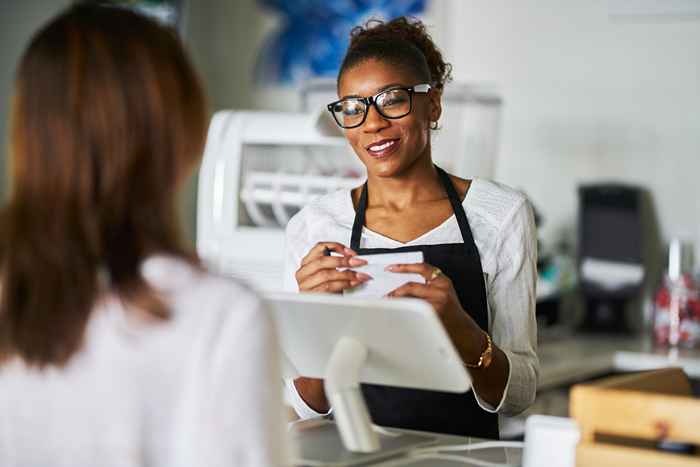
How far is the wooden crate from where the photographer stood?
1.09 metres

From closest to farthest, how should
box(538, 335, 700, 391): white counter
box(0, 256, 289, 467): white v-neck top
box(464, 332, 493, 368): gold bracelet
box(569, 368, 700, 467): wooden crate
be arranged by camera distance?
box(0, 256, 289, 467): white v-neck top < box(569, 368, 700, 467): wooden crate < box(464, 332, 493, 368): gold bracelet < box(538, 335, 700, 391): white counter

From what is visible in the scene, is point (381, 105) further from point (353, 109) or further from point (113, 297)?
point (113, 297)

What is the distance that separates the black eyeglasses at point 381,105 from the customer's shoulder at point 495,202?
0.61 ft

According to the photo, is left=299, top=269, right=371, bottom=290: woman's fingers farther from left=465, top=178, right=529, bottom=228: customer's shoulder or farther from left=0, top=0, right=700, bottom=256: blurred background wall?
left=0, top=0, right=700, bottom=256: blurred background wall

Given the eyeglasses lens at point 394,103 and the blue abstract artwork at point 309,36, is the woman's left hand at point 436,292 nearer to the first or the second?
the eyeglasses lens at point 394,103

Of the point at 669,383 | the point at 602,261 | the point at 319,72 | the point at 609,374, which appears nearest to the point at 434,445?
the point at 669,383

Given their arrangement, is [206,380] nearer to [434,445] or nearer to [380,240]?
[434,445]

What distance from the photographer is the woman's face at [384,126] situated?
1665 millimetres

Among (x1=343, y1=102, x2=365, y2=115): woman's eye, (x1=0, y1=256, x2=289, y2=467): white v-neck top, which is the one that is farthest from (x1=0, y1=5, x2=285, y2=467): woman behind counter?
(x1=343, y1=102, x2=365, y2=115): woman's eye

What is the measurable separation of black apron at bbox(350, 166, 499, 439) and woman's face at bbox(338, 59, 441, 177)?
0.15 m

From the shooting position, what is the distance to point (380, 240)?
1.71m

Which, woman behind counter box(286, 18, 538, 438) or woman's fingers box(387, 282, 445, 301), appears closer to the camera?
woman's fingers box(387, 282, 445, 301)

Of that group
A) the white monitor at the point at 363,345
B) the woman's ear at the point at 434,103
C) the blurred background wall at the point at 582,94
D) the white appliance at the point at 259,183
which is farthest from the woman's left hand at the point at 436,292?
the blurred background wall at the point at 582,94

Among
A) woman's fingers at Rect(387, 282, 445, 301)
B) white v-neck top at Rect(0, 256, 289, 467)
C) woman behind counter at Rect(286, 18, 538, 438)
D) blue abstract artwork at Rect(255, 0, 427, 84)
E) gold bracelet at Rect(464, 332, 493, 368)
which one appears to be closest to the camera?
white v-neck top at Rect(0, 256, 289, 467)
